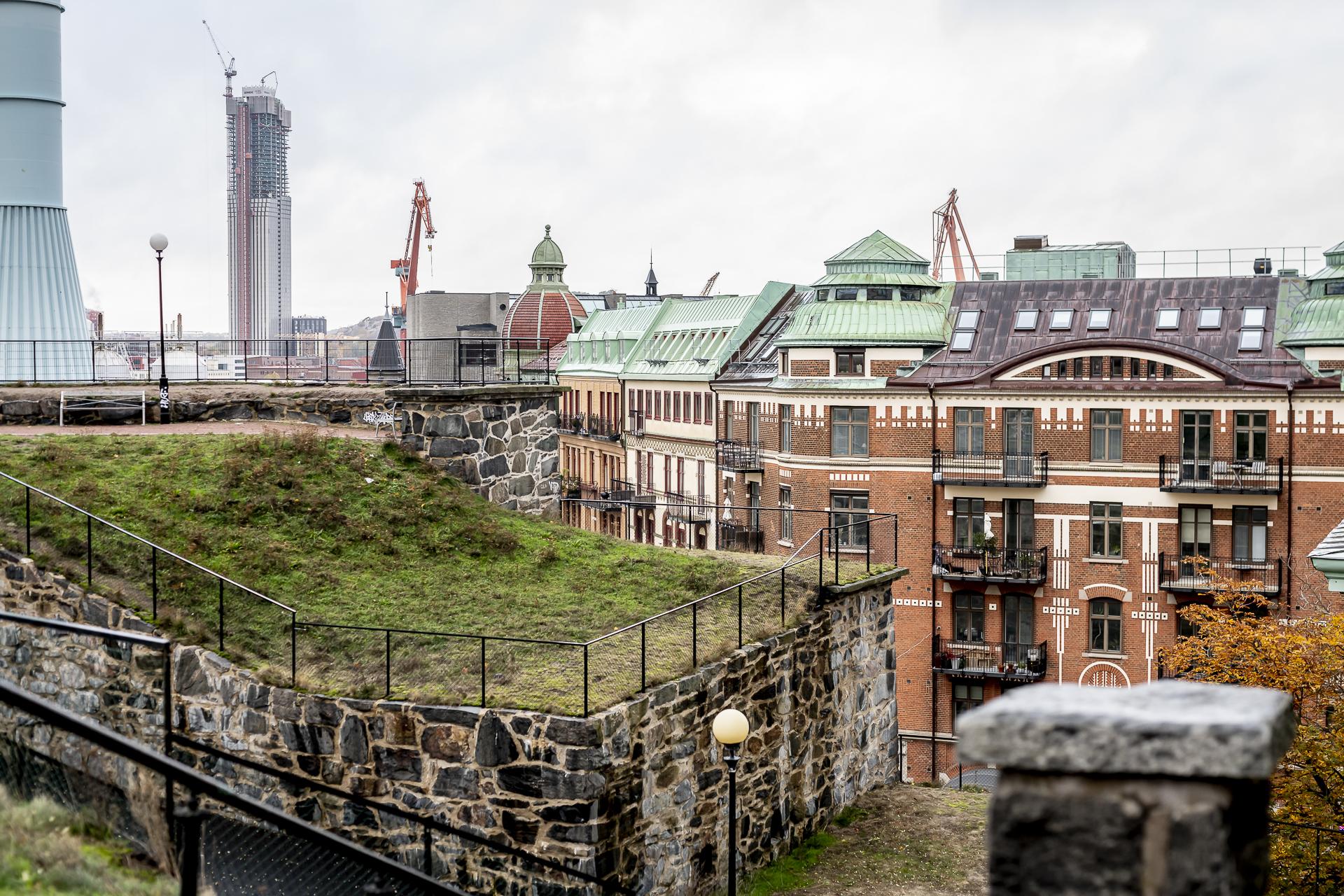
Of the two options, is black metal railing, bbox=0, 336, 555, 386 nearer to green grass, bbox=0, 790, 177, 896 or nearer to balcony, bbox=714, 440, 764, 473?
green grass, bbox=0, 790, 177, 896

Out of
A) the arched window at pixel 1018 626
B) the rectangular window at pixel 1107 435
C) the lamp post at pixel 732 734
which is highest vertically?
the rectangular window at pixel 1107 435

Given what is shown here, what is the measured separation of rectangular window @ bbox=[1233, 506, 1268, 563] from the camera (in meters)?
45.6

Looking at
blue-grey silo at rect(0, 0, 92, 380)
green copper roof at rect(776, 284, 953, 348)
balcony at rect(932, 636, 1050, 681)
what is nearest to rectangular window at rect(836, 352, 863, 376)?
green copper roof at rect(776, 284, 953, 348)

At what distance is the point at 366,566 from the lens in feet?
56.1

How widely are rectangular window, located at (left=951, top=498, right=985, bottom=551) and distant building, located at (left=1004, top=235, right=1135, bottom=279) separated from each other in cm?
1442

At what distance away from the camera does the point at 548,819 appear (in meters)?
13.3

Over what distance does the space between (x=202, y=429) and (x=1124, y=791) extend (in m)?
19.2

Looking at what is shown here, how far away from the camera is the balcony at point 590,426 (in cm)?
7225

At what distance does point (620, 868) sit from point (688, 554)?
693 centimetres

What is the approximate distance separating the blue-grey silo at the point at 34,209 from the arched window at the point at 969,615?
30.1 m

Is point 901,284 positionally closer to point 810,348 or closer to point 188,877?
point 810,348

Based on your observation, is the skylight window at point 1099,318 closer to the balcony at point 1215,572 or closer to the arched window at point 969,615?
the balcony at point 1215,572

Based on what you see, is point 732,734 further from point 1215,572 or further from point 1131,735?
point 1215,572

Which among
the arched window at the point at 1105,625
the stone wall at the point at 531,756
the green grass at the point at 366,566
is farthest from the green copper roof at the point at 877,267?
the stone wall at the point at 531,756
